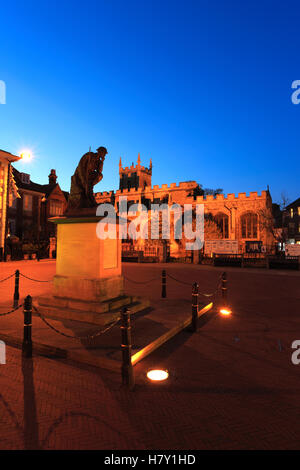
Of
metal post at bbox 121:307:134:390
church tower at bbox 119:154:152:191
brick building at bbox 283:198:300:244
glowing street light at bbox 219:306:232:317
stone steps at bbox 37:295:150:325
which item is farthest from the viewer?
church tower at bbox 119:154:152:191

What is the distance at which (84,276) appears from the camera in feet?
23.2

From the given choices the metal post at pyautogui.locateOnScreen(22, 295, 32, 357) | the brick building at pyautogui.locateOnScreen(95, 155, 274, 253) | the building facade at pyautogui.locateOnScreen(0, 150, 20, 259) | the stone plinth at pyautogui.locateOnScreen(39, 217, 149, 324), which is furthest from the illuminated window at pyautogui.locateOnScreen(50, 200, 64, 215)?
the metal post at pyautogui.locateOnScreen(22, 295, 32, 357)

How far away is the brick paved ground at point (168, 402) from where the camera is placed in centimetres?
283

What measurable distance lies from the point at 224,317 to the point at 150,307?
2289 mm

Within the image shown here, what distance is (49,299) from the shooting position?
7.21 metres

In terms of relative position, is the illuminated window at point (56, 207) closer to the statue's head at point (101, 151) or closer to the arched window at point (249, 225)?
the arched window at point (249, 225)

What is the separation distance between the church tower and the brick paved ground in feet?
220

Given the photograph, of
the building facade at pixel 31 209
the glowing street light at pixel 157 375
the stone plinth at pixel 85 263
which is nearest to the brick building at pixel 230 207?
the building facade at pixel 31 209

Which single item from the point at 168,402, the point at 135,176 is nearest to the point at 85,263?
the point at 168,402

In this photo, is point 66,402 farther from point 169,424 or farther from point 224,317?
point 224,317

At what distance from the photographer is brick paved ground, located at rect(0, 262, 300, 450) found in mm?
2835

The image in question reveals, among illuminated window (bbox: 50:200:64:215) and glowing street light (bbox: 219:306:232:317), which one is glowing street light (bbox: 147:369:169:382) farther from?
illuminated window (bbox: 50:200:64:215)

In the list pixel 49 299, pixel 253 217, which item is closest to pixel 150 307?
pixel 49 299
